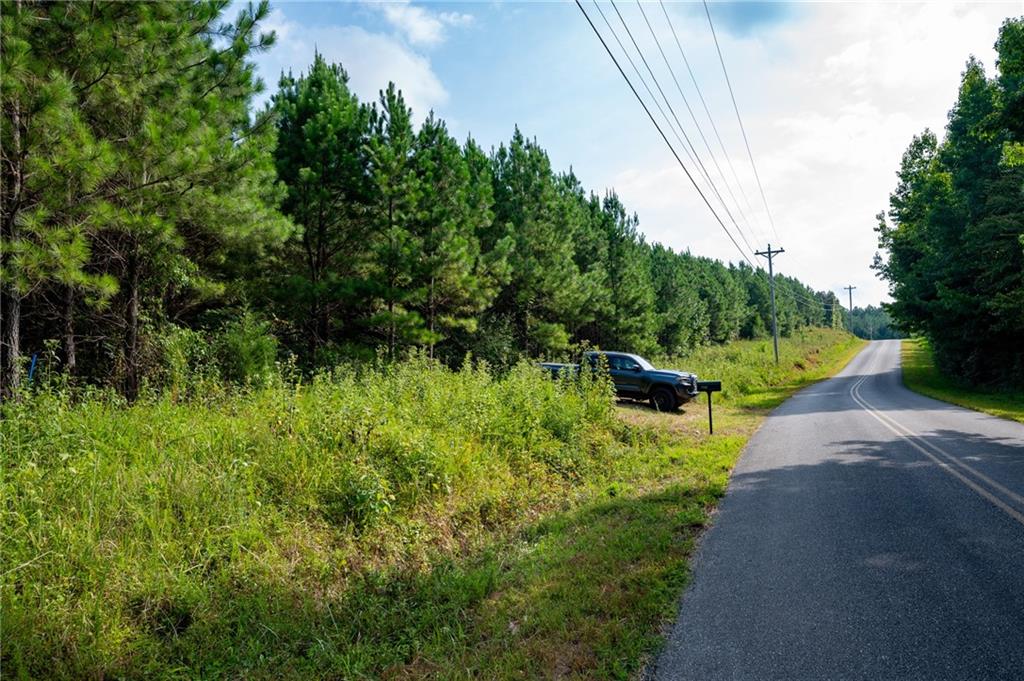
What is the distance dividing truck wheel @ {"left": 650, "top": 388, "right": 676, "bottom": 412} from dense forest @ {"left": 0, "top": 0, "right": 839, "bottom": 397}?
239 inches

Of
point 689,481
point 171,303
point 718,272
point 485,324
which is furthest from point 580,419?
point 718,272

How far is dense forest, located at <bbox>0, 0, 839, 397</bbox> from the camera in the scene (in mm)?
5496

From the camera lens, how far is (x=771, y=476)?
24.1 feet

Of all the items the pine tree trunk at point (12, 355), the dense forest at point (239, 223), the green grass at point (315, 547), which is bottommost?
the green grass at point (315, 547)

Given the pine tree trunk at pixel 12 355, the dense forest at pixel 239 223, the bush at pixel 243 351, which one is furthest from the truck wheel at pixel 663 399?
the pine tree trunk at pixel 12 355

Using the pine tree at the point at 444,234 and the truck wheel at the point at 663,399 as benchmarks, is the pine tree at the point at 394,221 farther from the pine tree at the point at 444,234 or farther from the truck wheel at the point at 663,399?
the truck wheel at the point at 663,399

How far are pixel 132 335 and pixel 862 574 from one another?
426 inches

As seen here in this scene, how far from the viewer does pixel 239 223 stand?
8.08 m

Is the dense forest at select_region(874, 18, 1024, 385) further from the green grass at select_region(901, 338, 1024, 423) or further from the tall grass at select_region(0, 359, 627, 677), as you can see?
the tall grass at select_region(0, 359, 627, 677)

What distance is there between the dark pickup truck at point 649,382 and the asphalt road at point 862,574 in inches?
278

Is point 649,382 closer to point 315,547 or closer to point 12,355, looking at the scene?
point 315,547

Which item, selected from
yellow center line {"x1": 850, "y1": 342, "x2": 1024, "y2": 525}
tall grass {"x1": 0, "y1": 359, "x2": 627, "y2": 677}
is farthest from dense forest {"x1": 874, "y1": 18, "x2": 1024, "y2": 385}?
tall grass {"x1": 0, "y1": 359, "x2": 627, "y2": 677}

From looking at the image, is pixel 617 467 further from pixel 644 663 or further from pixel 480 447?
pixel 644 663

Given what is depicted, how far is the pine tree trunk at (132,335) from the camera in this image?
8.40 m
